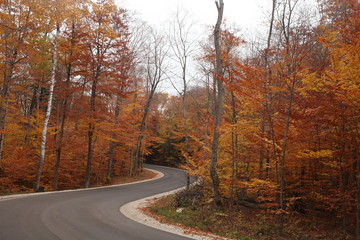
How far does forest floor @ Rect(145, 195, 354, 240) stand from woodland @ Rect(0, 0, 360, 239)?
18.8 inches

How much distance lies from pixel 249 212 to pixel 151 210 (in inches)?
181

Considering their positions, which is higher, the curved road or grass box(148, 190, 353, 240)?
the curved road

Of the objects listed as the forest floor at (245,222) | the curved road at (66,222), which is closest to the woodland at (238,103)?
the forest floor at (245,222)

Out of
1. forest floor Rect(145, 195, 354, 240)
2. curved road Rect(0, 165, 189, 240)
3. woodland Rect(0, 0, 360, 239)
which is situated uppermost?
woodland Rect(0, 0, 360, 239)

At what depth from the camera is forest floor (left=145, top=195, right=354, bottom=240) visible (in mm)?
8475

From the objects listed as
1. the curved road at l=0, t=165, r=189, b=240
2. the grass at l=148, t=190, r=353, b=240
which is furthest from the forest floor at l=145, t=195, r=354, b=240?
the curved road at l=0, t=165, r=189, b=240

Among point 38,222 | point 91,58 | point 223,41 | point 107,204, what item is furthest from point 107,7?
point 38,222

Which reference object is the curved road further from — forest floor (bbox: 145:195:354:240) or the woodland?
the woodland

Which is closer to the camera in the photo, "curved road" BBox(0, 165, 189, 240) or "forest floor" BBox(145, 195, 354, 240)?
"curved road" BBox(0, 165, 189, 240)

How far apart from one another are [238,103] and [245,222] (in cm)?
517

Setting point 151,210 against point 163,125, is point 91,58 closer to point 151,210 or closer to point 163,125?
point 151,210

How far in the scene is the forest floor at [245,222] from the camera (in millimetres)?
8475

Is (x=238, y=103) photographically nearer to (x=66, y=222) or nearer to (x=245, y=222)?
(x=245, y=222)

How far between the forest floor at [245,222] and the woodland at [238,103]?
48 centimetres
